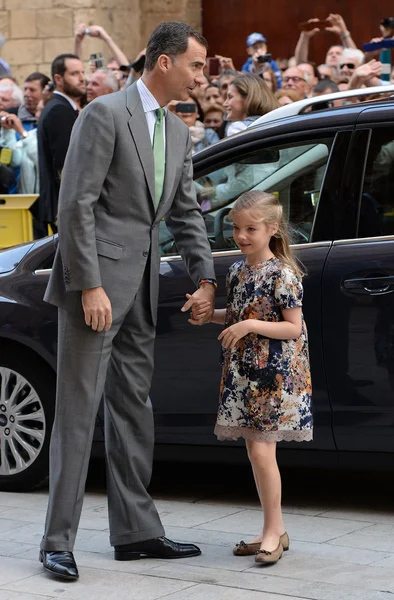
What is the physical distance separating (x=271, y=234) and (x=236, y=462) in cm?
130

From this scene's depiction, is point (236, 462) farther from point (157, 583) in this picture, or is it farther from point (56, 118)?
point (56, 118)

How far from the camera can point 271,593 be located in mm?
4223

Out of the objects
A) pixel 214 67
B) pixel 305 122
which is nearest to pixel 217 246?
pixel 305 122

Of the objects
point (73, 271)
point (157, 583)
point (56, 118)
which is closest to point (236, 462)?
point (157, 583)

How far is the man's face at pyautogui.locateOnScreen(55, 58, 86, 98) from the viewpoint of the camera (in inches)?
386

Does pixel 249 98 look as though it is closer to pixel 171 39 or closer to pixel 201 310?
pixel 171 39

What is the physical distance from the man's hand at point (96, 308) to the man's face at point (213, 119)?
6.44 metres

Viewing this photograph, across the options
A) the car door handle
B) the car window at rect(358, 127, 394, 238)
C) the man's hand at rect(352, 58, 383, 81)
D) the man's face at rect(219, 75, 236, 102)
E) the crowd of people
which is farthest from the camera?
the man's face at rect(219, 75, 236, 102)

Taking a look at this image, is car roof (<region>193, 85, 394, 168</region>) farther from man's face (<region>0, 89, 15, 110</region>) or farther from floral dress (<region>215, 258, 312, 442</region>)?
man's face (<region>0, 89, 15, 110</region>)

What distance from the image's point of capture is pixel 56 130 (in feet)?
31.3

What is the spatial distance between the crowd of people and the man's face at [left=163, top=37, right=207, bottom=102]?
3.03m

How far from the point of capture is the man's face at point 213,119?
35.1 feet

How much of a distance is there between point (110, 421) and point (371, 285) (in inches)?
48.1

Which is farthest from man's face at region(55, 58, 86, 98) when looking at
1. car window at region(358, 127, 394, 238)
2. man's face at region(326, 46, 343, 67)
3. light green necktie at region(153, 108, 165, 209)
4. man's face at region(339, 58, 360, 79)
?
light green necktie at region(153, 108, 165, 209)
